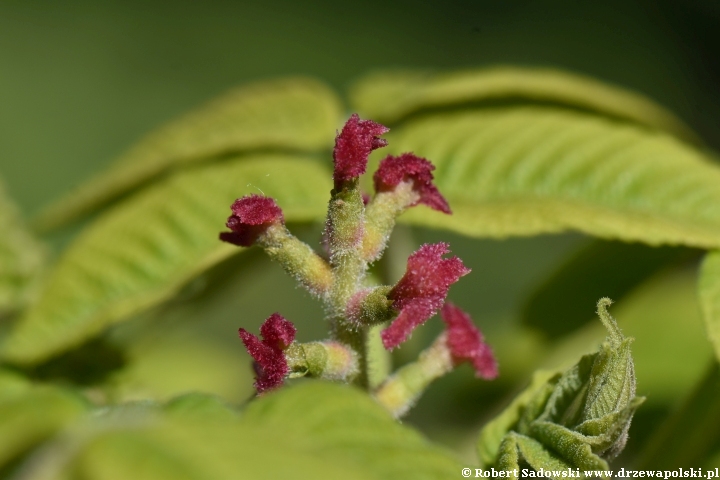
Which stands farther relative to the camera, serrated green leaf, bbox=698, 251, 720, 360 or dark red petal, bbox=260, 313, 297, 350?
serrated green leaf, bbox=698, 251, 720, 360

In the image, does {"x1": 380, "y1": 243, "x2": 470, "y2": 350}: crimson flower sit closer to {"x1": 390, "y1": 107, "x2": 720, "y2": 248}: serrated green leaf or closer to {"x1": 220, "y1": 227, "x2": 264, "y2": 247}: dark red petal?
{"x1": 220, "y1": 227, "x2": 264, "y2": 247}: dark red petal

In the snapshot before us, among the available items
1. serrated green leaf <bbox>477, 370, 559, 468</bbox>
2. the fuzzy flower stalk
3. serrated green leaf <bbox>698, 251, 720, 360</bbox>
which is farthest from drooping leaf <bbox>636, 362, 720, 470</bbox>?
the fuzzy flower stalk

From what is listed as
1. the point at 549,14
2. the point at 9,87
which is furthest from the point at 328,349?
the point at 549,14

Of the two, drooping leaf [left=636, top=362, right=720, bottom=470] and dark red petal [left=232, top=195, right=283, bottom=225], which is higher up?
dark red petal [left=232, top=195, right=283, bottom=225]

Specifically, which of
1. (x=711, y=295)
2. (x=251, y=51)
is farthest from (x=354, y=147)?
(x=251, y=51)

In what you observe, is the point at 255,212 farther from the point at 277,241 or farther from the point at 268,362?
the point at 268,362

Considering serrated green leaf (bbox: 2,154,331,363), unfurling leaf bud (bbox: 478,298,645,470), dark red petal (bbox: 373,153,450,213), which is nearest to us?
unfurling leaf bud (bbox: 478,298,645,470)
